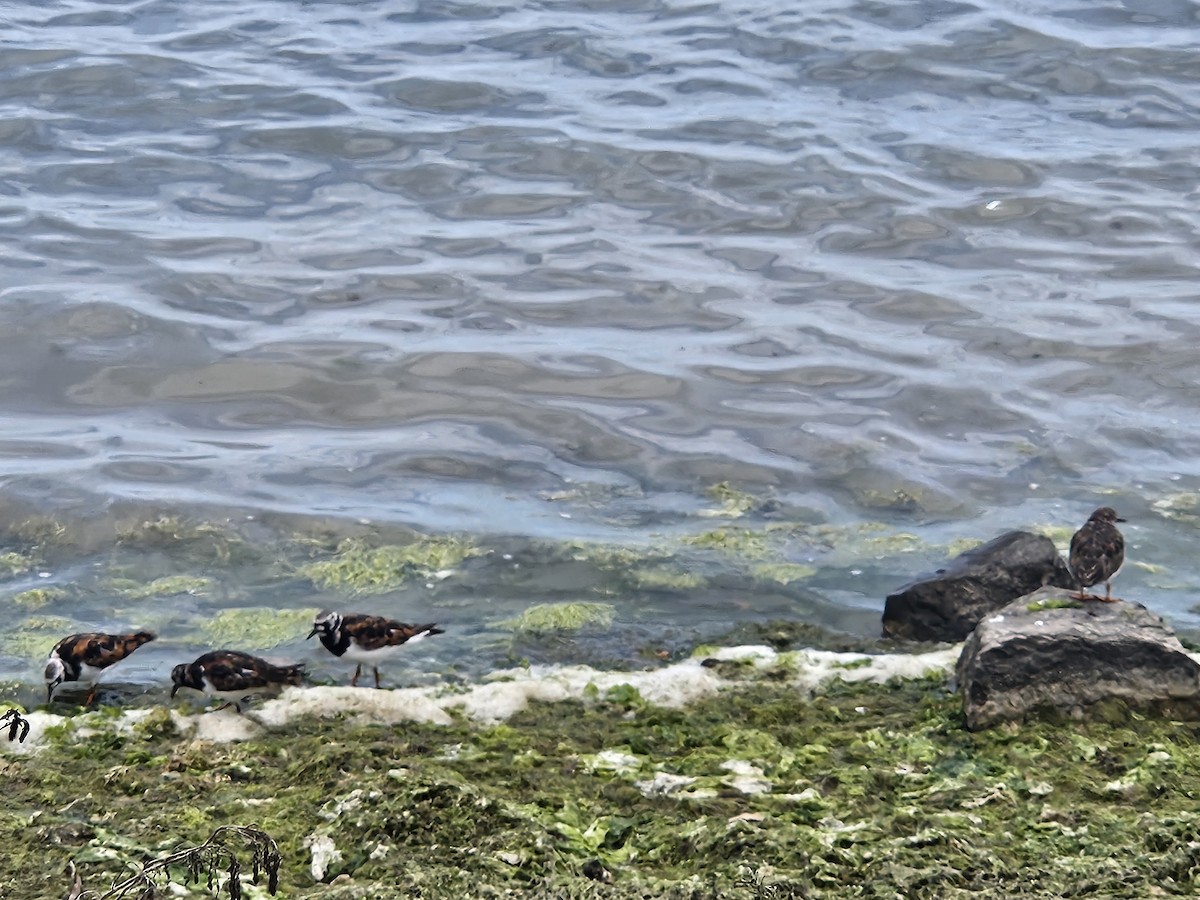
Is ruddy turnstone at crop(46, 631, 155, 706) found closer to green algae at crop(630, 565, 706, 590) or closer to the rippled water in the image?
the rippled water

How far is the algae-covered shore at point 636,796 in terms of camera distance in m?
5.13

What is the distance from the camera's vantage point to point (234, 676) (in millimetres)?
7211

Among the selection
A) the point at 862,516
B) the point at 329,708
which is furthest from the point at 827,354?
the point at 329,708

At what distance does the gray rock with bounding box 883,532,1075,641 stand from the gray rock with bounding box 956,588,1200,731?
4.18ft

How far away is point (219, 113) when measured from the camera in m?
19.1

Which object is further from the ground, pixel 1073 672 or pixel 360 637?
pixel 1073 672

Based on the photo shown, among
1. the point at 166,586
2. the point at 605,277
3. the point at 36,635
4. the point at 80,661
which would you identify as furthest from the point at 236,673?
the point at 605,277

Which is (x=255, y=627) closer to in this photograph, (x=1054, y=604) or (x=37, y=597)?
(x=37, y=597)

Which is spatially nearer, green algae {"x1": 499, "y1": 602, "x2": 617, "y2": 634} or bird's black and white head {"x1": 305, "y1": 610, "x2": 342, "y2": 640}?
bird's black and white head {"x1": 305, "y1": 610, "x2": 342, "y2": 640}

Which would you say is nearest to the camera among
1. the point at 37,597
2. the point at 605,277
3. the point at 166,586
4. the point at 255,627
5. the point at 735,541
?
the point at 255,627

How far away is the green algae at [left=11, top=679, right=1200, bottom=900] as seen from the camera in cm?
512

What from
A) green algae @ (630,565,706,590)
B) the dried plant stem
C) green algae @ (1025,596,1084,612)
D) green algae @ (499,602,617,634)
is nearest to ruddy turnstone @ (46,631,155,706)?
green algae @ (499,602,617,634)

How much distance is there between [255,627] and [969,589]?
13.2ft

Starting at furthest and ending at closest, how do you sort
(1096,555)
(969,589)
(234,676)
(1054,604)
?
1. (969,589)
2. (1096,555)
3. (1054,604)
4. (234,676)
